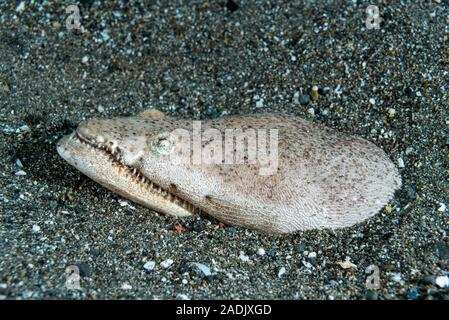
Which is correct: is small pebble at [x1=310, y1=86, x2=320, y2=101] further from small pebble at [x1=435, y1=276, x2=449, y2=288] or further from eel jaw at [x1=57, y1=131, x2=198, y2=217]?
small pebble at [x1=435, y1=276, x2=449, y2=288]

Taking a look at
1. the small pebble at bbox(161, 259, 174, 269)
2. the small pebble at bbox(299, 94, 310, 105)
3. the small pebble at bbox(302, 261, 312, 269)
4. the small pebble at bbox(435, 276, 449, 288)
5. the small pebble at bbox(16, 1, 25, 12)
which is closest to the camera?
the small pebble at bbox(435, 276, 449, 288)

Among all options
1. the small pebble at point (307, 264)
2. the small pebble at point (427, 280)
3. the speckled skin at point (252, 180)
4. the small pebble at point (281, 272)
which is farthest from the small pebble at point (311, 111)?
the small pebble at point (427, 280)

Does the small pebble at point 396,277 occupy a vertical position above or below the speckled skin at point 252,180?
below

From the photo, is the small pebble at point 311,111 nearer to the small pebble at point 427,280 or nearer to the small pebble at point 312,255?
the small pebble at point 312,255

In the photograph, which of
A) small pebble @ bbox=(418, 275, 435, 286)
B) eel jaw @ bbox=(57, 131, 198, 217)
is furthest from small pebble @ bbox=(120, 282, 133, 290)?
small pebble @ bbox=(418, 275, 435, 286)

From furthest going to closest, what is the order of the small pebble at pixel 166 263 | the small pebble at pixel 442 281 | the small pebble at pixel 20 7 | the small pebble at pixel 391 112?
the small pebble at pixel 20 7 → the small pebble at pixel 391 112 → the small pebble at pixel 166 263 → the small pebble at pixel 442 281

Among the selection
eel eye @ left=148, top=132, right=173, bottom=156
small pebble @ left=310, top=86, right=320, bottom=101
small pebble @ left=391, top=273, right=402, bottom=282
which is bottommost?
small pebble @ left=391, top=273, right=402, bottom=282

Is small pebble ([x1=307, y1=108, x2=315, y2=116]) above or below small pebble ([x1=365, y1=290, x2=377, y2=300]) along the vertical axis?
above
